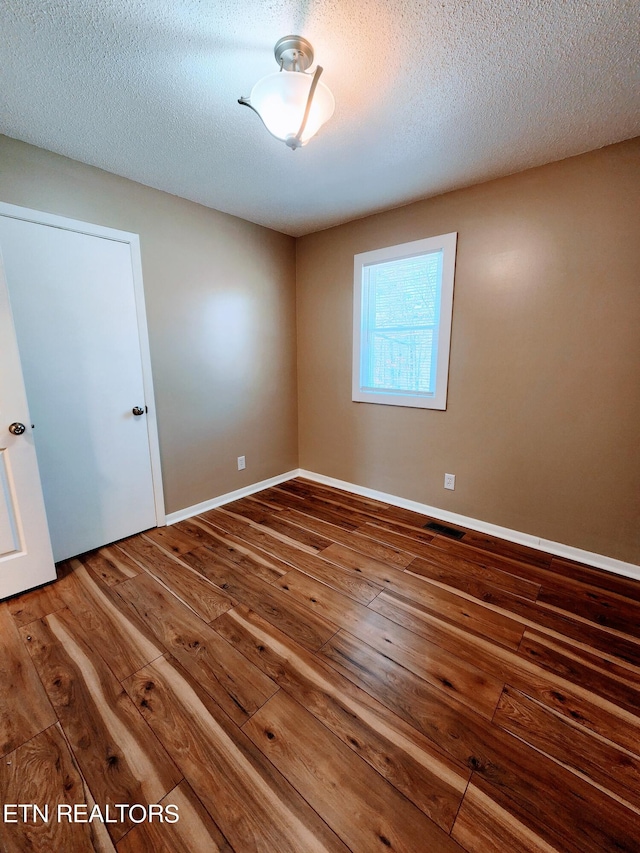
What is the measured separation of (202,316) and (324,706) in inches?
103

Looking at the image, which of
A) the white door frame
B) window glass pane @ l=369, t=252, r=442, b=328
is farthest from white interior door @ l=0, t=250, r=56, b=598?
window glass pane @ l=369, t=252, r=442, b=328

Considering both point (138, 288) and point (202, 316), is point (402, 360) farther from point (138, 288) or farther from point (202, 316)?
point (138, 288)

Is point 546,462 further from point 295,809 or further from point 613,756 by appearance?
point 295,809

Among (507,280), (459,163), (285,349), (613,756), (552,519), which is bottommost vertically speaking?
(613,756)

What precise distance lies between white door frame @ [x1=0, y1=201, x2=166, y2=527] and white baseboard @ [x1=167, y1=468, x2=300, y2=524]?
0.42 ft

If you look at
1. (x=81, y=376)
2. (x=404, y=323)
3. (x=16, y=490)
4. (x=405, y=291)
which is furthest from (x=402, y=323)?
(x=16, y=490)

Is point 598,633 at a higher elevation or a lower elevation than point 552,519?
lower

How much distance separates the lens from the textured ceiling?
3.87ft

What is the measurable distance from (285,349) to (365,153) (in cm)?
182

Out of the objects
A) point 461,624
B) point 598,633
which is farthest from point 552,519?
point 461,624

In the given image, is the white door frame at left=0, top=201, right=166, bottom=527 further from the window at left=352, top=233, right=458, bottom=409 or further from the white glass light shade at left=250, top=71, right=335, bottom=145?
the window at left=352, top=233, right=458, bottom=409

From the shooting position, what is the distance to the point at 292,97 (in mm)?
1262

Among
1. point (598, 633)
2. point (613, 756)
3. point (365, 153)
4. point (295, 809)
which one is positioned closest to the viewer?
point (295, 809)

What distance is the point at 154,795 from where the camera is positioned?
1.02 meters
